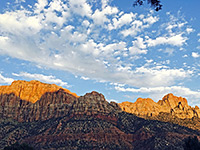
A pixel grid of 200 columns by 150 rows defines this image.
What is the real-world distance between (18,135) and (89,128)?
211ft

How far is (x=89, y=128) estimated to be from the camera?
18150 cm

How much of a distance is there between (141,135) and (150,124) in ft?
58.1

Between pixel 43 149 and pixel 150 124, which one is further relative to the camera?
pixel 150 124

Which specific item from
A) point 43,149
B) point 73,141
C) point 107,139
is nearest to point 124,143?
point 107,139

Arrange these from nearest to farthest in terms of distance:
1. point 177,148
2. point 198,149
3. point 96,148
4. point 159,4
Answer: point 159,4 < point 198,149 < point 177,148 < point 96,148

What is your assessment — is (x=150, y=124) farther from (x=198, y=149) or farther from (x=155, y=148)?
(x=198, y=149)

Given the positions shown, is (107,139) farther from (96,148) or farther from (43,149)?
(43,149)

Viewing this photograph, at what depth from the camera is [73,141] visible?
544 feet

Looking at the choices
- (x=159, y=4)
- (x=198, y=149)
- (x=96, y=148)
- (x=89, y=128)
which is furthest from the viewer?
(x=89, y=128)

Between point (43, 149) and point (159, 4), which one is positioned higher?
point (159, 4)

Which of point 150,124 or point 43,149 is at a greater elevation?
point 150,124

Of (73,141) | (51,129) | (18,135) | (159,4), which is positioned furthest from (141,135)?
(159,4)

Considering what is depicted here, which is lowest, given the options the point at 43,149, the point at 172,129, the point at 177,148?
the point at 43,149

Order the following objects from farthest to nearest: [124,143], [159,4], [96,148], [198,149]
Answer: [124,143] < [96,148] < [198,149] < [159,4]
